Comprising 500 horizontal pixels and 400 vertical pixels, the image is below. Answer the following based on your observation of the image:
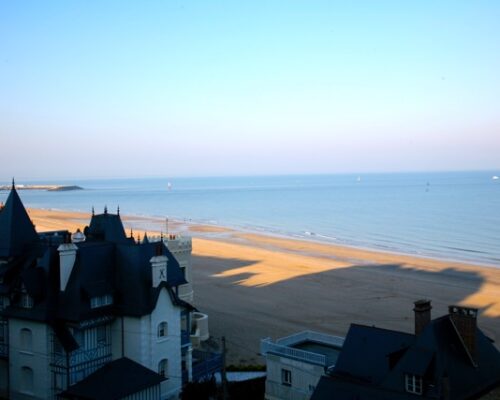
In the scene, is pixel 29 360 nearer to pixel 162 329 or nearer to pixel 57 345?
pixel 57 345

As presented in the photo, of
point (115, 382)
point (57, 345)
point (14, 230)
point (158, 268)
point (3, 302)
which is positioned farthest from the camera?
point (14, 230)

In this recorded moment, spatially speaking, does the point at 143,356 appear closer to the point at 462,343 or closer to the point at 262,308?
the point at 462,343

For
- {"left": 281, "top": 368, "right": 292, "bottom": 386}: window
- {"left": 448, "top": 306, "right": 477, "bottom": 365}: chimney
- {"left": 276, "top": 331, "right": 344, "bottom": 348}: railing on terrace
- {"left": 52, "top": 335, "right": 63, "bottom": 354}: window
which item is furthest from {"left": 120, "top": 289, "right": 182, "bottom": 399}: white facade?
{"left": 448, "top": 306, "right": 477, "bottom": 365}: chimney

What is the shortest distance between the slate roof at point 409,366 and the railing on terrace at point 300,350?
163cm

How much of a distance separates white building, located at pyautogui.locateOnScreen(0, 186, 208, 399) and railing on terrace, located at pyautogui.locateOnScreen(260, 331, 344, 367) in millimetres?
3633

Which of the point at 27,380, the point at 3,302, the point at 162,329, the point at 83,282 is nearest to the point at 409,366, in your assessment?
the point at 162,329

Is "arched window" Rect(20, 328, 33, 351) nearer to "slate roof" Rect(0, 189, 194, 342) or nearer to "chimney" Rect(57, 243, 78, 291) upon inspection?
"slate roof" Rect(0, 189, 194, 342)

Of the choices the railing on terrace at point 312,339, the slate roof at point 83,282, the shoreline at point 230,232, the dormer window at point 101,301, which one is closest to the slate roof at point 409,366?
the railing on terrace at point 312,339

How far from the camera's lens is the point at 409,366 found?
1725 centimetres

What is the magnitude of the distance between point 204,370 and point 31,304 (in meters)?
7.52

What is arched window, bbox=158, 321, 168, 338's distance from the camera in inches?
890

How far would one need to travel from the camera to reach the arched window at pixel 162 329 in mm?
22594

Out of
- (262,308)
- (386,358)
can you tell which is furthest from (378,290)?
(386,358)

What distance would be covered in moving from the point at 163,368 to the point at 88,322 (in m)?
3.56
